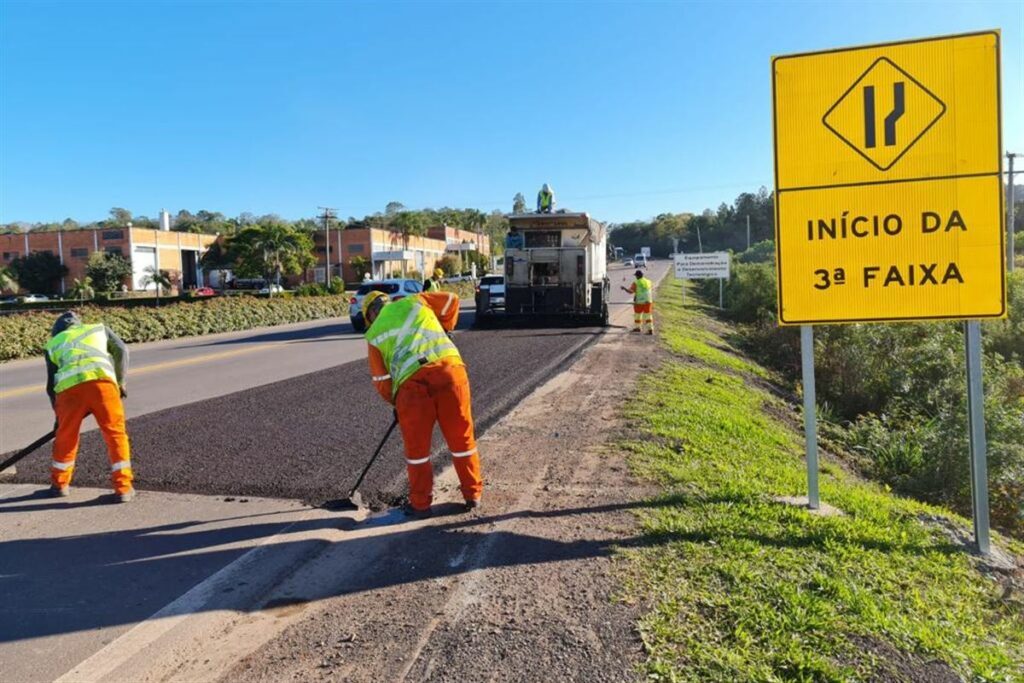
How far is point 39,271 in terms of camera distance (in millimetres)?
70625

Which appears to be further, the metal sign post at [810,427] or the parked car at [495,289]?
the parked car at [495,289]

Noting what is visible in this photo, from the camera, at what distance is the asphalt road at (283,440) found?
6.01 meters

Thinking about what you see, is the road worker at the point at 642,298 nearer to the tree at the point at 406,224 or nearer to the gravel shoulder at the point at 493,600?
the gravel shoulder at the point at 493,600

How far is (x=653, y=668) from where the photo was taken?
3062 millimetres

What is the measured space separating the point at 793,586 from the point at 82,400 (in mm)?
5140

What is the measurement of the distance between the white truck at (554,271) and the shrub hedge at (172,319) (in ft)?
37.7

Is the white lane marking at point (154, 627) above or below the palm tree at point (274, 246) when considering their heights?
below

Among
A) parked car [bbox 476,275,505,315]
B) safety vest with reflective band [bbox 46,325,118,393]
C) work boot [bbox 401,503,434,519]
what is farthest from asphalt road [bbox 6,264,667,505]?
parked car [bbox 476,275,505,315]

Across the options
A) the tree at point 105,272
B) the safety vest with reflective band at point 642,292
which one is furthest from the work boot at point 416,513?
the tree at point 105,272

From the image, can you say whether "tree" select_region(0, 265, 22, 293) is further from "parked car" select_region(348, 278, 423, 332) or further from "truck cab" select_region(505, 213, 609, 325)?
"truck cab" select_region(505, 213, 609, 325)

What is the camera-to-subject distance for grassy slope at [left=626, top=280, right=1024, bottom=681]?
316cm

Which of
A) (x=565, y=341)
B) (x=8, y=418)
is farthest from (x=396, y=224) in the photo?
(x=8, y=418)

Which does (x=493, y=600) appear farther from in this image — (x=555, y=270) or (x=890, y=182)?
(x=555, y=270)

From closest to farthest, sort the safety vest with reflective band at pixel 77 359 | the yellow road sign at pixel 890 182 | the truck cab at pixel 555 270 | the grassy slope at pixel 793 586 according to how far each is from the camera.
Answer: the grassy slope at pixel 793 586 → the yellow road sign at pixel 890 182 → the safety vest with reflective band at pixel 77 359 → the truck cab at pixel 555 270
